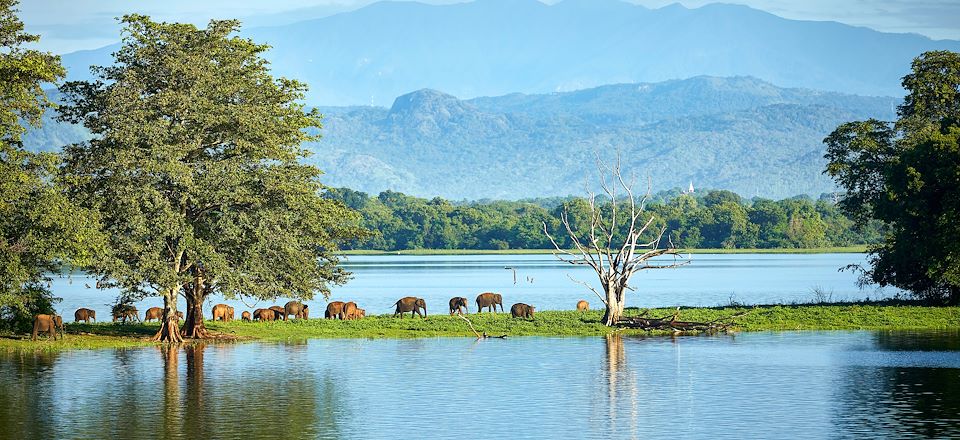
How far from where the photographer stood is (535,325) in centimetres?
5759

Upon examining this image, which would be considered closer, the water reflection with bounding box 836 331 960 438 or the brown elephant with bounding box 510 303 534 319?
the water reflection with bounding box 836 331 960 438

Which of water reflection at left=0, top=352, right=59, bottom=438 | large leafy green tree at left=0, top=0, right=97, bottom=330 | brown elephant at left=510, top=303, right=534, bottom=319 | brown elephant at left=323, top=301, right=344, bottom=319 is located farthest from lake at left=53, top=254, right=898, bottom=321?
water reflection at left=0, top=352, right=59, bottom=438

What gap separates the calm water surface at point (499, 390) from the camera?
30234 mm

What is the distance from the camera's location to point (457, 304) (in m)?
64.2

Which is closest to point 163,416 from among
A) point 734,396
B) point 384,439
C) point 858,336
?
point 384,439

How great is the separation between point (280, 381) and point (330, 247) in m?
16.9

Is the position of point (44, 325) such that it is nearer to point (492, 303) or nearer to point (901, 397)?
point (492, 303)

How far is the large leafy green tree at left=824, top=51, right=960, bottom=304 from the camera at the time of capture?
194ft

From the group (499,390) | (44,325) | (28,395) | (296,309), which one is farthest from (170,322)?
(499,390)

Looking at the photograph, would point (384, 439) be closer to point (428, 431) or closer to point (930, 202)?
A: point (428, 431)

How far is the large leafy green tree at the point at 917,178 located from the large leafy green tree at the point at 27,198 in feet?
123

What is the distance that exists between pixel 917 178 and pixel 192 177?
3364 centimetres

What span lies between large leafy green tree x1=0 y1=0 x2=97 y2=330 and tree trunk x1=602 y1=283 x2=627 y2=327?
72.7ft

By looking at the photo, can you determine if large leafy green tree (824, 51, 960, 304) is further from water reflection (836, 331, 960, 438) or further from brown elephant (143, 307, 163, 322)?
brown elephant (143, 307, 163, 322)
